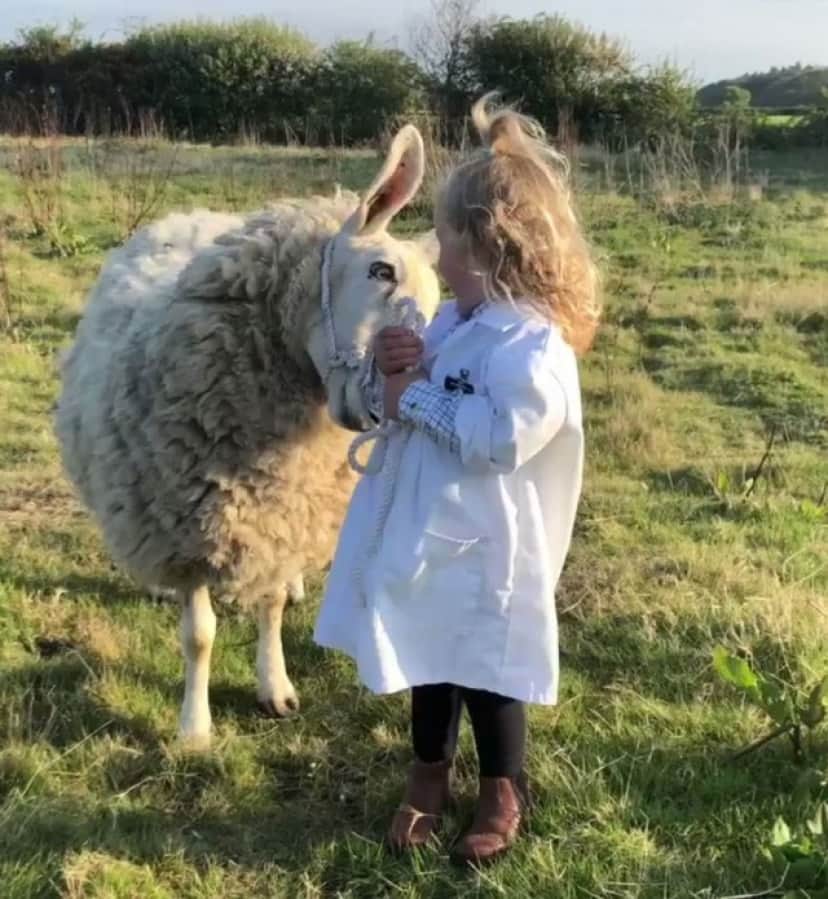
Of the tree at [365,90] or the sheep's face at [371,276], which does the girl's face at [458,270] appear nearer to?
the sheep's face at [371,276]

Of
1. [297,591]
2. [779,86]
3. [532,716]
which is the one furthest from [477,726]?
[779,86]

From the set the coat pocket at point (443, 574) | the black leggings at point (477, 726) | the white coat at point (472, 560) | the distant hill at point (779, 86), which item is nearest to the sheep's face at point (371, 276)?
the white coat at point (472, 560)

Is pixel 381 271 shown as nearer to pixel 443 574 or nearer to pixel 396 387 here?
pixel 396 387

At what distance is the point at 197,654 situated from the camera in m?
3.39

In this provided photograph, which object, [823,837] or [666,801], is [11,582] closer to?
[666,801]

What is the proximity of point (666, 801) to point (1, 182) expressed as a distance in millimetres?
11162

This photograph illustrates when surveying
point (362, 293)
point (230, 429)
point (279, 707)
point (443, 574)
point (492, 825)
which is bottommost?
point (279, 707)

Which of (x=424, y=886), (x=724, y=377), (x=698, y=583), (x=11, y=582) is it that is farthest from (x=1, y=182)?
(x=424, y=886)

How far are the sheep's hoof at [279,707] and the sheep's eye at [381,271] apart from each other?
1418mm

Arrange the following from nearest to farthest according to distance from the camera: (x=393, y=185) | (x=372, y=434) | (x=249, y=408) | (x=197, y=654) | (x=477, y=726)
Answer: (x=372, y=434) < (x=477, y=726) < (x=393, y=185) < (x=249, y=408) < (x=197, y=654)

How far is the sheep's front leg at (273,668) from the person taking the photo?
350 cm

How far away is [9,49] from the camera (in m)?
22.3

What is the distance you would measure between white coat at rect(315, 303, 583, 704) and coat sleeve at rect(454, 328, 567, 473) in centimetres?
4

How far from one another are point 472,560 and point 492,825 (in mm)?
692
